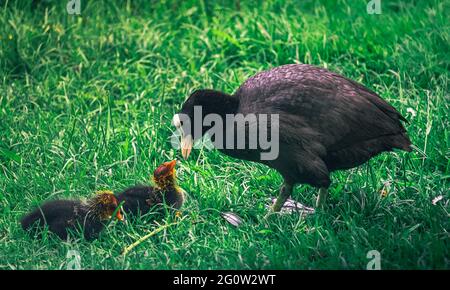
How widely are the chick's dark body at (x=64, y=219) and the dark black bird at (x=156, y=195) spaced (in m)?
0.24

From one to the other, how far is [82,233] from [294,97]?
1.56 m

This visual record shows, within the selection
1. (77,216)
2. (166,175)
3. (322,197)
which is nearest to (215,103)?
(166,175)

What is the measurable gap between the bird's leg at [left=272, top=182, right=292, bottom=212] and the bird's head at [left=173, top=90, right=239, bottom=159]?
0.59m

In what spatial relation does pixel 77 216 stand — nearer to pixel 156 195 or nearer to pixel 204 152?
pixel 156 195

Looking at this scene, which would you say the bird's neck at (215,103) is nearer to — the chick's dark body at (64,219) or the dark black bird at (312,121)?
the dark black bird at (312,121)

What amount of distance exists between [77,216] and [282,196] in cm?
131

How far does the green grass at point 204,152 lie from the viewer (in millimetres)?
5094

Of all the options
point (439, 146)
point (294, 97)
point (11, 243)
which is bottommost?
point (11, 243)

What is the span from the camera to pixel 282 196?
18.0 ft

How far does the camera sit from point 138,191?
5555mm

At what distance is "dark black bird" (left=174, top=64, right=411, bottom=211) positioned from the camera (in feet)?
17.0

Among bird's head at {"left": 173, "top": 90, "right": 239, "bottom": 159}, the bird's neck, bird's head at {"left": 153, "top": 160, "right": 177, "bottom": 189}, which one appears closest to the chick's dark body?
bird's head at {"left": 153, "top": 160, "right": 177, "bottom": 189}
